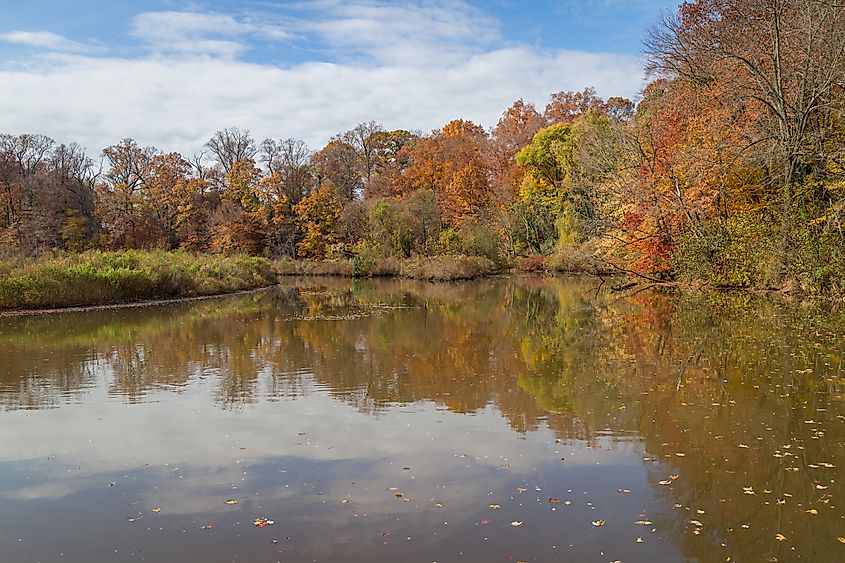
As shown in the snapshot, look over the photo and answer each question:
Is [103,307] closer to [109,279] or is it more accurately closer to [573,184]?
[109,279]

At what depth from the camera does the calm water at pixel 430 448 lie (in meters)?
4.75

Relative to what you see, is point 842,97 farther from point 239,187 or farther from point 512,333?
point 239,187

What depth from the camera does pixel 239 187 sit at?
5416cm

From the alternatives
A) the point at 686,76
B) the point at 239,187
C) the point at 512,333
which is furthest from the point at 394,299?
the point at 239,187

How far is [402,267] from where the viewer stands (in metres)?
43.3

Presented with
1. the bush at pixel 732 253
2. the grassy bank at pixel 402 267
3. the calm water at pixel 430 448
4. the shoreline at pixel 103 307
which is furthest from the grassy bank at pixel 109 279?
the bush at pixel 732 253

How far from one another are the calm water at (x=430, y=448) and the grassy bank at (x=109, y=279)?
6800mm

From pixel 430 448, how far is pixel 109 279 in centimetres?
1980

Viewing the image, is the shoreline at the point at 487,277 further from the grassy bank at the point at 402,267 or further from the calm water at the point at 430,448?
the calm water at the point at 430,448

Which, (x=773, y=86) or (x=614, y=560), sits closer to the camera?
(x=614, y=560)

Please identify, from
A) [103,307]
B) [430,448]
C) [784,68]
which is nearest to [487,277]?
[784,68]

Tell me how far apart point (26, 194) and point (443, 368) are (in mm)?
46571

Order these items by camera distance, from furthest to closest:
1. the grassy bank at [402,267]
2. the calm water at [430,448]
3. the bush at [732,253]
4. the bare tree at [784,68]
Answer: the grassy bank at [402,267], the bush at [732,253], the bare tree at [784,68], the calm water at [430,448]

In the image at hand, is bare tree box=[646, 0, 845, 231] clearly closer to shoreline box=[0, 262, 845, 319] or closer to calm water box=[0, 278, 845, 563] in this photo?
shoreline box=[0, 262, 845, 319]
